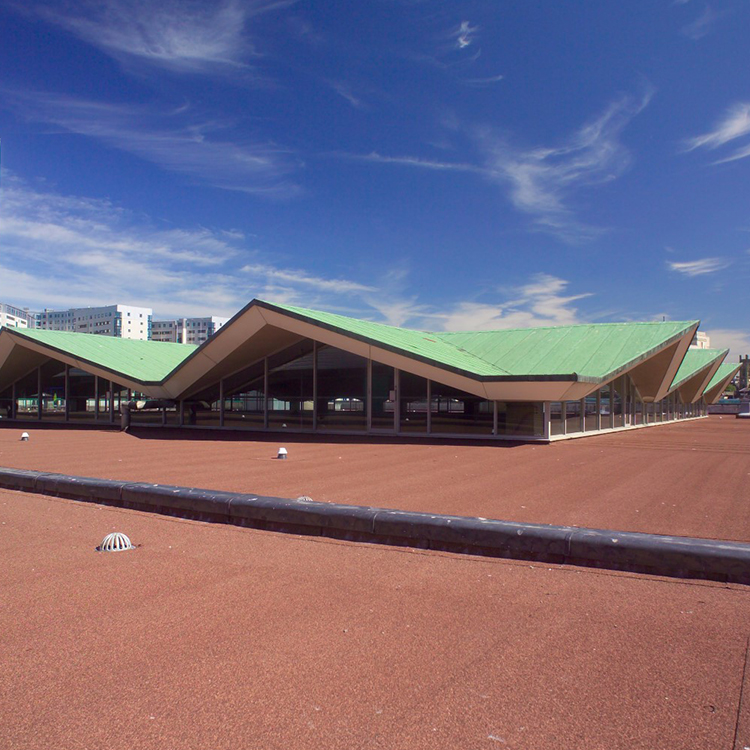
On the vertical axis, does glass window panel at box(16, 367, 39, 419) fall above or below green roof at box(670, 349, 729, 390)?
below

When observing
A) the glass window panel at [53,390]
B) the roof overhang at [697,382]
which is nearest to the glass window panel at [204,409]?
the glass window panel at [53,390]

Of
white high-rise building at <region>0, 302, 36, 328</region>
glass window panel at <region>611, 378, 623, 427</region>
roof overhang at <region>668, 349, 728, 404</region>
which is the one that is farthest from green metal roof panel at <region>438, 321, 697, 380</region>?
white high-rise building at <region>0, 302, 36, 328</region>

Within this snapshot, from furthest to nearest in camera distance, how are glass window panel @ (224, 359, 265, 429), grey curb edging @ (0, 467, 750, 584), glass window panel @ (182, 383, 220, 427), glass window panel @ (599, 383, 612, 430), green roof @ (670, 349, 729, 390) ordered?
green roof @ (670, 349, 729, 390) → glass window panel @ (182, 383, 220, 427) → glass window panel @ (224, 359, 265, 429) → glass window panel @ (599, 383, 612, 430) → grey curb edging @ (0, 467, 750, 584)

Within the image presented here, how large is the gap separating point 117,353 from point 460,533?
30.5 m

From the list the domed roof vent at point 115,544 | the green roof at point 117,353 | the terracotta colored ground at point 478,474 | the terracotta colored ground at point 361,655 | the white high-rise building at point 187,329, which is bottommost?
the terracotta colored ground at point 361,655

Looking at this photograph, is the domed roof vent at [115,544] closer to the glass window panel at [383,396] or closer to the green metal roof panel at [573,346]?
the green metal roof panel at [573,346]

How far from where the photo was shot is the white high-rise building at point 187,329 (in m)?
145

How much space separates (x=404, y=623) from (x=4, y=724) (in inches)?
101

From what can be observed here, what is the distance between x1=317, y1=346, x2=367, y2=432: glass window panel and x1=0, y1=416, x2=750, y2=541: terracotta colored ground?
2.14 metres

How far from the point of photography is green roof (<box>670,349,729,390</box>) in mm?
40384

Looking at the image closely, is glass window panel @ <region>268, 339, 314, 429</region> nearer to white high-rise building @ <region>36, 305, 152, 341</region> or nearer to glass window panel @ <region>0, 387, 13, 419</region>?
glass window panel @ <region>0, 387, 13, 419</region>

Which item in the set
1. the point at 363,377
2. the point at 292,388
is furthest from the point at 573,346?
the point at 292,388

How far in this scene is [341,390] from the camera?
A: 2381 centimetres

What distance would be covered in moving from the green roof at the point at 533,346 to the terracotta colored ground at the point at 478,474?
2.50m
